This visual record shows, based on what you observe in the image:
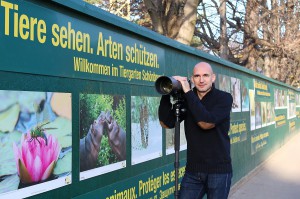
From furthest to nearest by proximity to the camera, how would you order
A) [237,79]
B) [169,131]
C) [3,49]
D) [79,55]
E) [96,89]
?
[237,79]
[169,131]
[96,89]
[79,55]
[3,49]

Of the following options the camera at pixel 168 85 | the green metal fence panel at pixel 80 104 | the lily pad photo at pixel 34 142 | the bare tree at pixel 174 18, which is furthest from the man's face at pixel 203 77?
the bare tree at pixel 174 18

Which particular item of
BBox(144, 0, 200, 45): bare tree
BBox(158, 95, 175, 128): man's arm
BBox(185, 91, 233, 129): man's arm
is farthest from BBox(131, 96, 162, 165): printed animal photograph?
BBox(144, 0, 200, 45): bare tree

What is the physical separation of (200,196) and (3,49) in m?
1.98

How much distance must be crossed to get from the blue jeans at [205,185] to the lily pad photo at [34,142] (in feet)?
3.19

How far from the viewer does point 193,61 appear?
6855 millimetres

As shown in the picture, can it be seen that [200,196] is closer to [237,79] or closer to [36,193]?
[36,193]

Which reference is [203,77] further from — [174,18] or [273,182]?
[174,18]

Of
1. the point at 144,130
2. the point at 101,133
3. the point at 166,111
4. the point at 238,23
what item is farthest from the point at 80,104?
the point at 238,23

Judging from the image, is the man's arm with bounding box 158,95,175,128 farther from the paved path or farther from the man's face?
the paved path

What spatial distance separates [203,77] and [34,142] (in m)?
1.40

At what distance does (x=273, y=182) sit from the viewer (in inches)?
400

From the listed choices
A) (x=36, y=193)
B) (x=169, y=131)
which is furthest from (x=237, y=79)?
(x=36, y=193)

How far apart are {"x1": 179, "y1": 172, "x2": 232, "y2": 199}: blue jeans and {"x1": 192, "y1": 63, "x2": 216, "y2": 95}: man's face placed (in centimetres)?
68

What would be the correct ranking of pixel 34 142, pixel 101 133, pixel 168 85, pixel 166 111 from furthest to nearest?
pixel 101 133
pixel 166 111
pixel 168 85
pixel 34 142
